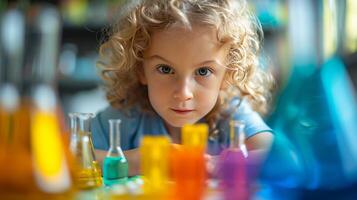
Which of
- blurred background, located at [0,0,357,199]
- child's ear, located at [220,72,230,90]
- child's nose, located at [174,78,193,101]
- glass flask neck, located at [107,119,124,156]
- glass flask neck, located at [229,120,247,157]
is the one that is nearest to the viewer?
blurred background, located at [0,0,357,199]

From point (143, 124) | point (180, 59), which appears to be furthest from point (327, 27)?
point (143, 124)

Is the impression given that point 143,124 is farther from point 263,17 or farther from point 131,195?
point 263,17

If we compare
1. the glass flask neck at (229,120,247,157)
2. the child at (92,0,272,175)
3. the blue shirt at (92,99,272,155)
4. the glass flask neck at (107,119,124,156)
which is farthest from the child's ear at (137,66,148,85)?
the glass flask neck at (229,120,247,157)

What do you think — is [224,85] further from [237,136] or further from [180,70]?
[237,136]

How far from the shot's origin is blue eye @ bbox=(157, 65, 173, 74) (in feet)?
3.50

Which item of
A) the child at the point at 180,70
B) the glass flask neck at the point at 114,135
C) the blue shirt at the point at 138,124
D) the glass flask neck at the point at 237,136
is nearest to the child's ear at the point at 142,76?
the child at the point at 180,70

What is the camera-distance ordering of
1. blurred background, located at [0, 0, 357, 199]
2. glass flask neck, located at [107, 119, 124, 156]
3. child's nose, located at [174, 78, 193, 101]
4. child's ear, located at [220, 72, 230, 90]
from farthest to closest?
child's ear, located at [220, 72, 230, 90] < child's nose, located at [174, 78, 193, 101] < glass flask neck, located at [107, 119, 124, 156] < blurred background, located at [0, 0, 357, 199]

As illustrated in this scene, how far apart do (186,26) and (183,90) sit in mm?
122

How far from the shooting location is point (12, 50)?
526mm

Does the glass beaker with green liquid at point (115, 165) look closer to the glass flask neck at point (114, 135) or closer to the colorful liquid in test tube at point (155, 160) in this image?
the glass flask neck at point (114, 135)

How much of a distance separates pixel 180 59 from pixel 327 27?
52cm

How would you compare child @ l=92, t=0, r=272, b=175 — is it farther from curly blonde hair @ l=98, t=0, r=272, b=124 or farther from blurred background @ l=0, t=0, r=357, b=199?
blurred background @ l=0, t=0, r=357, b=199

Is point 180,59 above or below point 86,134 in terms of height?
above

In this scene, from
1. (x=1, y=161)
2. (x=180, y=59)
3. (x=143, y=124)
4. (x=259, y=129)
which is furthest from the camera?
(x=143, y=124)
